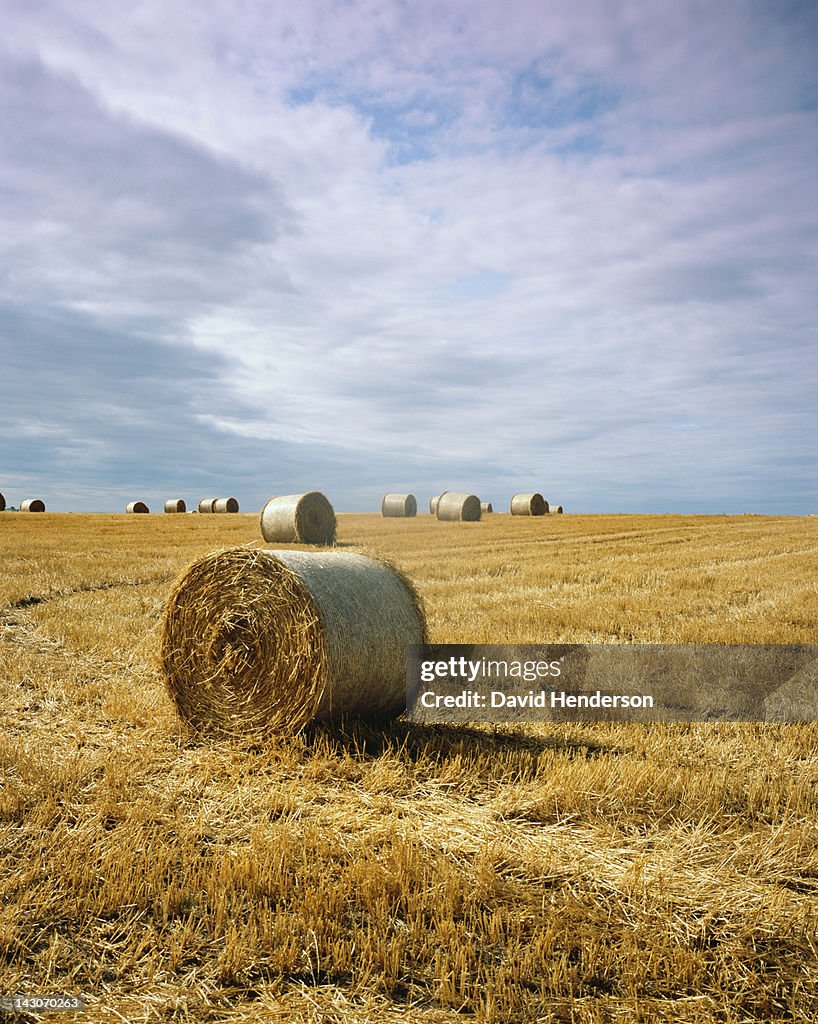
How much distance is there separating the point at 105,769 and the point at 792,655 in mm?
6500

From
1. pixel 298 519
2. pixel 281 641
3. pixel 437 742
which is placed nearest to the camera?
pixel 437 742

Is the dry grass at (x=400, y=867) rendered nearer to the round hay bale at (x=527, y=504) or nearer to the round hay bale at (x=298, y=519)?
the round hay bale at (x=298, y=519)

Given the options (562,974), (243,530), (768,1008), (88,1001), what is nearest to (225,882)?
(88,1001)

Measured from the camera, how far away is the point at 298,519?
65.7ft

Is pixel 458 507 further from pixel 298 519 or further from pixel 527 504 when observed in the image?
pixel 298 519

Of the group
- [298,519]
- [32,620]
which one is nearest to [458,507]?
[298,519]

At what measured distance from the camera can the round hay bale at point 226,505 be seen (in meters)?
43.3

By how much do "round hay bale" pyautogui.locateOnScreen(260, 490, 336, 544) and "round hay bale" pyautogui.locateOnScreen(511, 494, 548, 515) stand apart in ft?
62.1

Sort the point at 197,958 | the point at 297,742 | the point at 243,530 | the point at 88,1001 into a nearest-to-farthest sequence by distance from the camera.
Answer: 1. the point at 88,1001
2. the point at 197,958
3. the point at 297,742
4. the point at 243,530

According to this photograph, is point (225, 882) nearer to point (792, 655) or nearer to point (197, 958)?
point (197, 958)

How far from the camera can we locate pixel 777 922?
3492mm

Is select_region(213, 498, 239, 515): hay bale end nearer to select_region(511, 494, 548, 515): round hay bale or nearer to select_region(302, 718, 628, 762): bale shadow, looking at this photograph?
select_region(511, 494, 548, 515): round hay bale

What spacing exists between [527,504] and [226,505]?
51.5 feet

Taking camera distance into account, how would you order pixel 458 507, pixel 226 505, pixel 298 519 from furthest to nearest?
pixel 226 505 < pixel 458 507 < pixel 298 519
